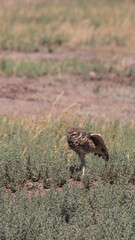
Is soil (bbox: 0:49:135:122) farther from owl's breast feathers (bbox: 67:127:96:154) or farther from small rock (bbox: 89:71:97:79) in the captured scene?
owl's breast feathers (bbox: 67:127:96:154)

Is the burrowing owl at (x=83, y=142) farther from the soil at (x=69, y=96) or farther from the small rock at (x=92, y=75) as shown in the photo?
the small rock at (x=92, y=75)

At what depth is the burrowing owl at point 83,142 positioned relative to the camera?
6.70 metres

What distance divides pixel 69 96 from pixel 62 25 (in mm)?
10109

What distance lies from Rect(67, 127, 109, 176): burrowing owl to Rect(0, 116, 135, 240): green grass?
32 cm

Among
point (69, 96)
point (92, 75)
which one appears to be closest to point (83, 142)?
point (69, 96)

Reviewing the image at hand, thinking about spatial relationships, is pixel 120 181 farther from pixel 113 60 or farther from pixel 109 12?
pixel 109 12

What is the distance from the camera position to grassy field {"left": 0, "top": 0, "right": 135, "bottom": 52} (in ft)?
67.1

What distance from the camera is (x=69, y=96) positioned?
45.1 feet

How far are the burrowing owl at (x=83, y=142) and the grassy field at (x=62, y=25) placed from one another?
41.5 ft

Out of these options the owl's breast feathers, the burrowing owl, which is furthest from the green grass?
the owl's breast feathers

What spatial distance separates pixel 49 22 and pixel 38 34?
365 cm

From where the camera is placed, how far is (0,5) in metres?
28.4

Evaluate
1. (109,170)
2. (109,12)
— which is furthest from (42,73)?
(109,12)

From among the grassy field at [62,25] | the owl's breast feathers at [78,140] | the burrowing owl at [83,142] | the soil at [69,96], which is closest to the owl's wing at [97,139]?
the burrowing owl at [83,142]
